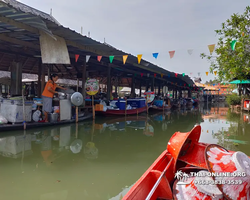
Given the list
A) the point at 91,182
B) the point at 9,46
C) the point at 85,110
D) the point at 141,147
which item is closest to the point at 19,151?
the point at 91,182

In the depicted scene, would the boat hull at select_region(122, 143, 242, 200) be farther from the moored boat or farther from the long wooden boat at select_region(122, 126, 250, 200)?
the moored boat

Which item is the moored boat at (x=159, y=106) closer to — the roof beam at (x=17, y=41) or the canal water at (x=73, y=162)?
the canal water at (x=73, y=162)

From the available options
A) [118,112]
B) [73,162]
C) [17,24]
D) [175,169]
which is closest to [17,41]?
[17,24]

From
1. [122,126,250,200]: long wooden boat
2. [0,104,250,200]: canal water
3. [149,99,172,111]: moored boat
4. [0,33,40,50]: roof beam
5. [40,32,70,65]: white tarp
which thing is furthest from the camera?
[149,99,172,111]: moored boat

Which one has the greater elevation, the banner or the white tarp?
the white tarp

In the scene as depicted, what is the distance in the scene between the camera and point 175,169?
2871 millimetres

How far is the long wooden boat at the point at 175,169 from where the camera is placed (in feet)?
6.68

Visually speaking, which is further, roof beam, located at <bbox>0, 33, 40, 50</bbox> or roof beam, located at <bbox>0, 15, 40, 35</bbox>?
roof beam, located at <bbox>0, 33, 40, 50</bbox>

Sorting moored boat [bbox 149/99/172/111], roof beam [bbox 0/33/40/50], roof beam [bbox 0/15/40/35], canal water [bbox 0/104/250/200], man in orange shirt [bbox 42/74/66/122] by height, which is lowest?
canal water [bbox 0/104/250/200]

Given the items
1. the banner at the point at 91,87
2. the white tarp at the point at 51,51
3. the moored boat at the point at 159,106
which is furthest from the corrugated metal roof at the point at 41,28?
the moored boat at the point at 159,106

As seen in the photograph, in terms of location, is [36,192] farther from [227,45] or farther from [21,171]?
[227,45]

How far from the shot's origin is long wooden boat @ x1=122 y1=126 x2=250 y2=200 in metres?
2.04

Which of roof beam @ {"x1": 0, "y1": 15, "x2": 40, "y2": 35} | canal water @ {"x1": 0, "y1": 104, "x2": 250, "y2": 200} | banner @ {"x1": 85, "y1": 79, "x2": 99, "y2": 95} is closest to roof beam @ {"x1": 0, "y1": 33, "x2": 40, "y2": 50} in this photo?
roof beam @ {"x1": 0, "y1": 15, "x2": 40, "y2": 35}

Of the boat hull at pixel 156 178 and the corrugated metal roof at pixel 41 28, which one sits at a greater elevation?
the corrugated metal roof at pixel 41 28
